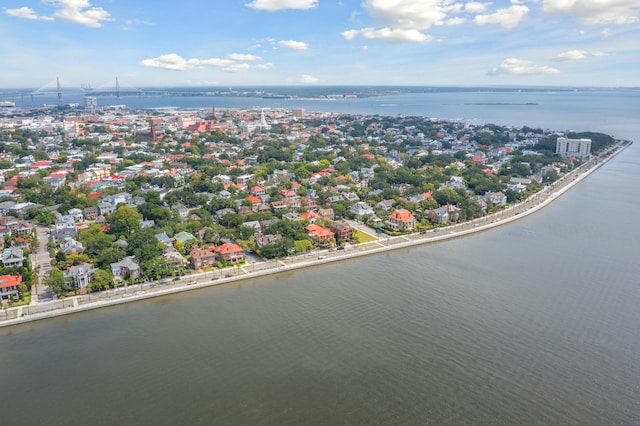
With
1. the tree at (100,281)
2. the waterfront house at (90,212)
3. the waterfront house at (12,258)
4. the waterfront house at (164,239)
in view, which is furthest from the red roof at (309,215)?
the waterfront house at (12,258)

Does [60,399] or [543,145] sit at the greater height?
[543,145]

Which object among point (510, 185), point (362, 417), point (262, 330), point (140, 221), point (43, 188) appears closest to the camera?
point (362, 417)

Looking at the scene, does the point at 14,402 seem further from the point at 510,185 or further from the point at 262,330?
the point at 510,185

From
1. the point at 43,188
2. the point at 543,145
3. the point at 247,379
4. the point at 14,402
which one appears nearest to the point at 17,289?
the point at 14,402

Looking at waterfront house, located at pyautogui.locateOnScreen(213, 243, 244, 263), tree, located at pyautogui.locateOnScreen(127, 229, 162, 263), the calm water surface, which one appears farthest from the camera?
waterfront house, located at pyautogui.locateOnScreen(213, 243, 244, 263)

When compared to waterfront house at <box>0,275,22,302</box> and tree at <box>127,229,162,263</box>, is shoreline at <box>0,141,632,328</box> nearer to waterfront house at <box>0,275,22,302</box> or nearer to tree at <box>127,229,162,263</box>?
waterfront house at <box>0,275,22,302</box>

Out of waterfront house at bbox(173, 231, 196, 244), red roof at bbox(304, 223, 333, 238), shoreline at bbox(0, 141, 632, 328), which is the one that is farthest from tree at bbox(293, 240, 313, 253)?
waterfront house at bbox(173, 231, 196, 244)

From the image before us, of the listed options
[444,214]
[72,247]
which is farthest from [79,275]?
[444,214]

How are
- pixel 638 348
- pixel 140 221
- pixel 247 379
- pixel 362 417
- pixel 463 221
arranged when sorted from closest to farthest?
pixel 362 417 < pixel 247 379 < pixel 638 348 < pixel 140 221 < pixel 463 221

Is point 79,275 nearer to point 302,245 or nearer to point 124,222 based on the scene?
point 124,222
